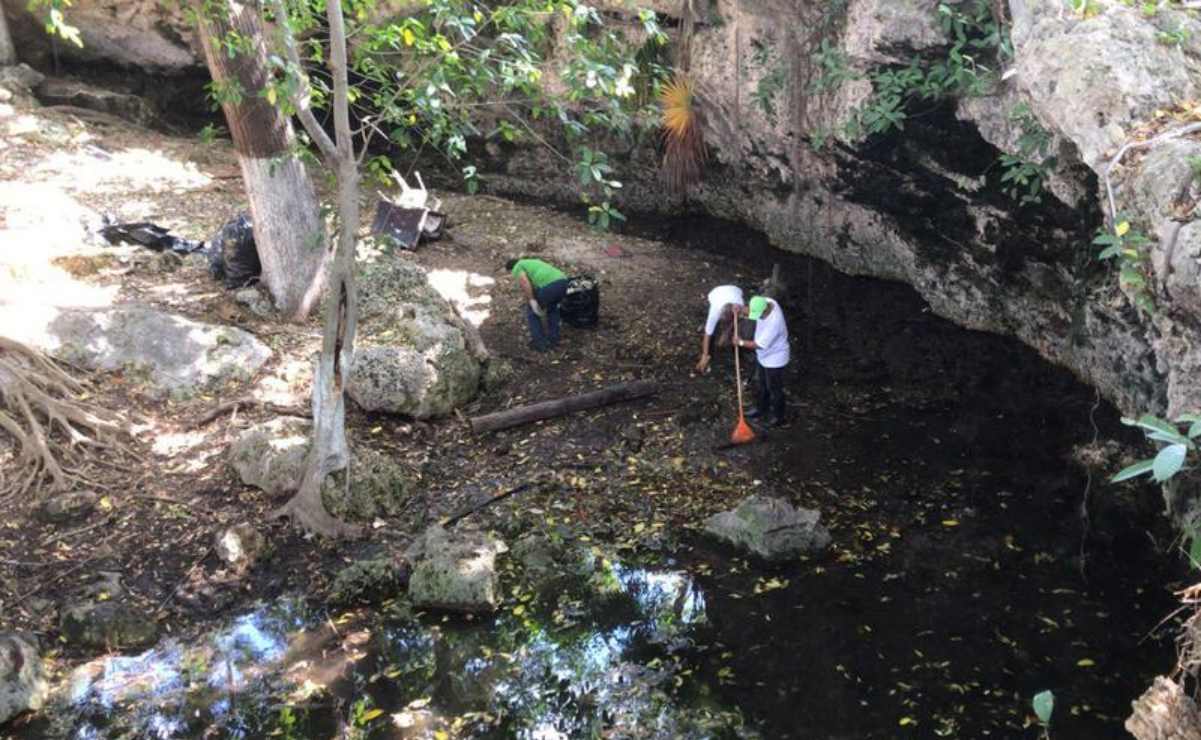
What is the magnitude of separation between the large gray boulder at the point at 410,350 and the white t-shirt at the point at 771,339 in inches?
107

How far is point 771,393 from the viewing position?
884 cm

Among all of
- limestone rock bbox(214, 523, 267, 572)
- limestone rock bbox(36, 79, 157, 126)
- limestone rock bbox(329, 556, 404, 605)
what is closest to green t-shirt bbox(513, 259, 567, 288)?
limestone rock bbox(329, 556, 404, 605)

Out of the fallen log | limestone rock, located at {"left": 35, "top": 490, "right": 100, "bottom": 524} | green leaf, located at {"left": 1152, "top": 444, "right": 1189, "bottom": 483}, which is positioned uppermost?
green leaf, located at {"left": 1152, "top": 444, "right": 1189, "bottom": 483}

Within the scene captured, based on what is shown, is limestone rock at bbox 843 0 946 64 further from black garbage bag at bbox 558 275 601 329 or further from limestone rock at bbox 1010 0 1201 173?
black garbage bag at bbox 558 275 601 329

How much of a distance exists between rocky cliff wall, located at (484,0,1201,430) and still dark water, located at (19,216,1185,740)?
1.42m

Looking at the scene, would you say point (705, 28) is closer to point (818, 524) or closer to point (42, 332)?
point (818, 524)

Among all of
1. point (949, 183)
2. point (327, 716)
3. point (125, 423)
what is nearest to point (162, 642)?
point (327, 716)

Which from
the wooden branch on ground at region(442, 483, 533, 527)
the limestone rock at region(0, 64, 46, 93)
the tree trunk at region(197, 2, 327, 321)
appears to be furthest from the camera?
the limestone rock at region(0, 64, 46, 93)

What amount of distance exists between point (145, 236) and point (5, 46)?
559cm

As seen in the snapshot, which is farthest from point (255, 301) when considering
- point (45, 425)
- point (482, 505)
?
point (482, 505)

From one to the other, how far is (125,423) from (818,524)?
18.7ft

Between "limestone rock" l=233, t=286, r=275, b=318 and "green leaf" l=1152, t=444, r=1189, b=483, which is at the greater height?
"green leaf" l=1152, t=444, r=1189, b=483

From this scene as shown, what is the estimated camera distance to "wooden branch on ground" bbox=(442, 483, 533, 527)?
754cm

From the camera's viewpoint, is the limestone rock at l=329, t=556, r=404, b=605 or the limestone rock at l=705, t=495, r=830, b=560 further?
the limestone rock at l=705, t=495, r=830, b=560
